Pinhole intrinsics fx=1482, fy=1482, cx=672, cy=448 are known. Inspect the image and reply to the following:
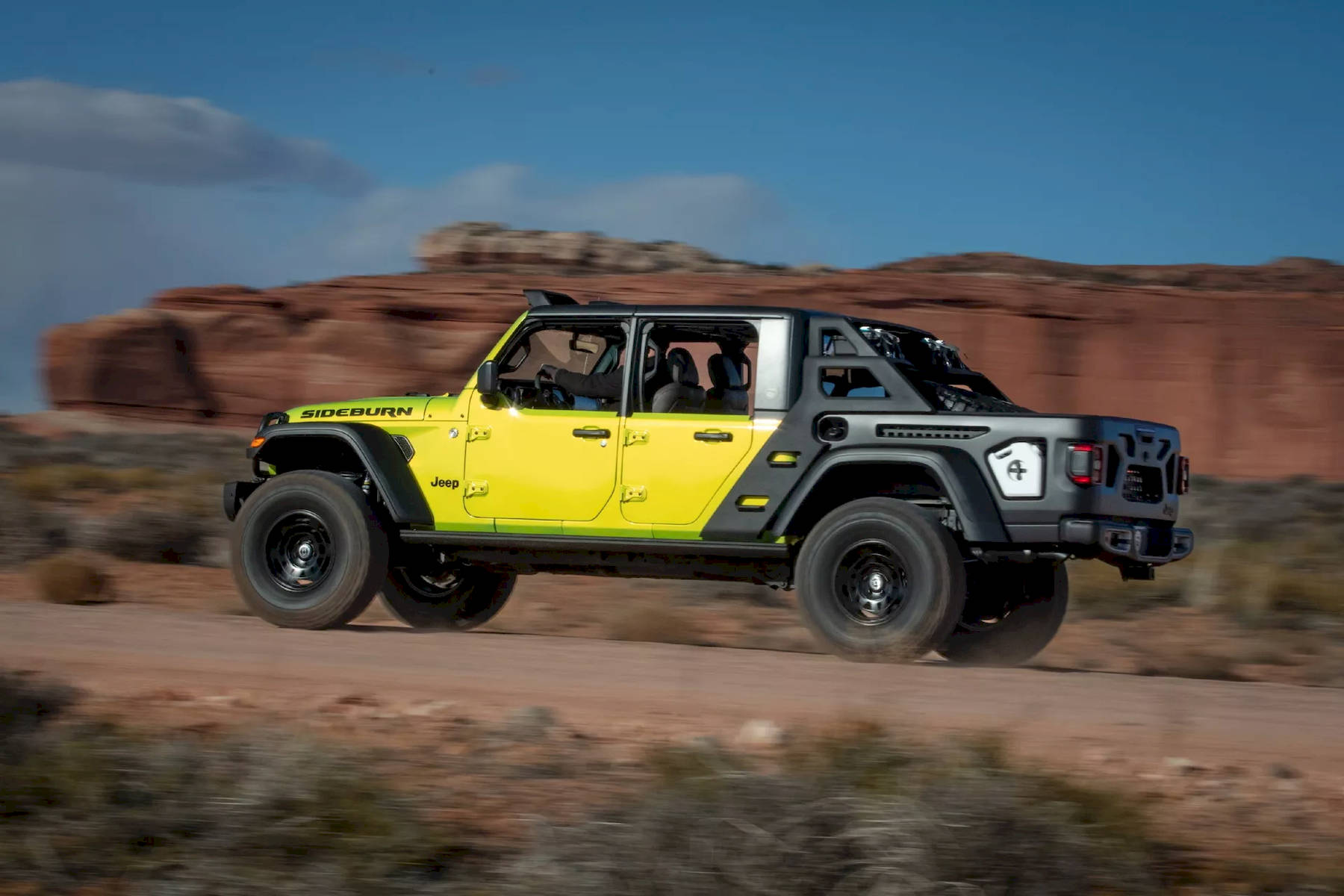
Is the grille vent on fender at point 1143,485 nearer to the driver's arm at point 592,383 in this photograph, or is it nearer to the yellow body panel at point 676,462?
the yellow body panel at point 676,462

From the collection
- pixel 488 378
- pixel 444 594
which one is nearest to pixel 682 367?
pixel 488 378

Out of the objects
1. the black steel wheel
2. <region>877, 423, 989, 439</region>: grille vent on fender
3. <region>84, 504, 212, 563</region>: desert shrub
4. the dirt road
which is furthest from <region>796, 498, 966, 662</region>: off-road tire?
<region>84, 504, 212, 563</region>: desert shrub

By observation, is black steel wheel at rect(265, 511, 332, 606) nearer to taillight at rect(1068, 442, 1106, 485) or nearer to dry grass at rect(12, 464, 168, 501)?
taillight at rect(1068, 442, 1106, 485)

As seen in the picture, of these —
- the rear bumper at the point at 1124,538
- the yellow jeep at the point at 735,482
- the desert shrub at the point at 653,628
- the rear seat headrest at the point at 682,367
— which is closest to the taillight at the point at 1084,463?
the yellow jeep at the point at 735,482

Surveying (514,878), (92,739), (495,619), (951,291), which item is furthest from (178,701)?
(951,291)

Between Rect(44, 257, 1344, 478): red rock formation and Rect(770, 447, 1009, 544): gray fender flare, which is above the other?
Rect(44, 257, 1344, 478): red rock formation

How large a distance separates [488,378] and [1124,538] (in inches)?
144

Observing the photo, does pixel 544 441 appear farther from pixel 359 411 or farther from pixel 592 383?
pixel 359 411

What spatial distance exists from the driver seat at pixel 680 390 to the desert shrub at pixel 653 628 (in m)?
2.07

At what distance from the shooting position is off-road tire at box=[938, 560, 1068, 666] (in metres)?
8.80

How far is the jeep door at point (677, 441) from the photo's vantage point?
8.20m

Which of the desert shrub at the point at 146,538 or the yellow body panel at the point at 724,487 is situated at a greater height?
the yellow body panel at the point at 724,487

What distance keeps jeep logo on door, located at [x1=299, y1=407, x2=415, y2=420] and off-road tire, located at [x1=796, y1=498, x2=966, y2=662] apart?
2748 mm

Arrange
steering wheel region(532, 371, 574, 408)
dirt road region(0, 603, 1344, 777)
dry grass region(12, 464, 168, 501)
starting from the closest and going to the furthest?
dirt road region(0, 603, 1344, 777) → steering wheel region(532, 371, 574, 408) → dry grass region(12, 464, 168, 501)
